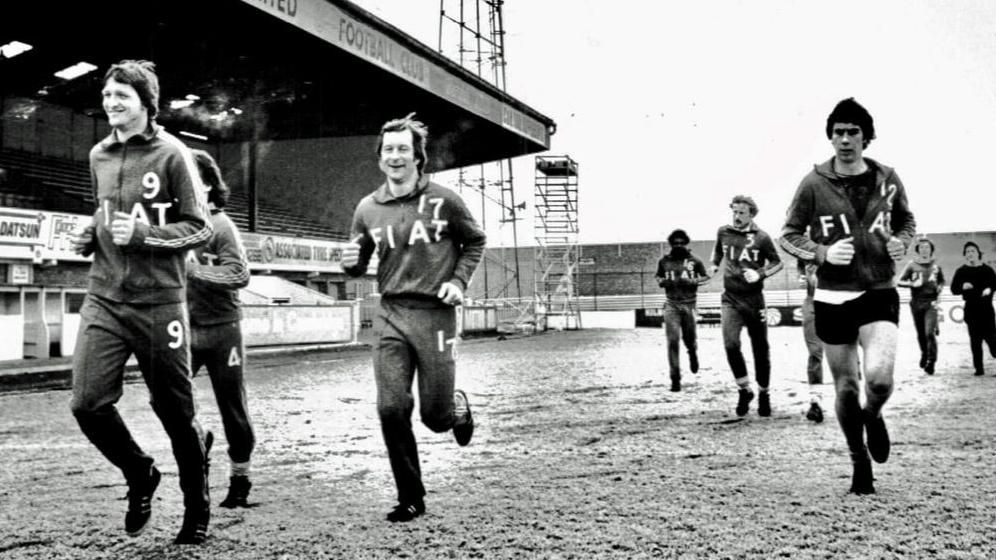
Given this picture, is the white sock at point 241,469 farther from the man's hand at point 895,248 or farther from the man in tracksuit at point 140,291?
the man's hand at point 895,248

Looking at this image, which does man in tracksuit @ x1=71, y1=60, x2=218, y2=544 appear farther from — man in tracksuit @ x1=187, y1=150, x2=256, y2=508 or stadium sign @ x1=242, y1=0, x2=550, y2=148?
stadium sign @ x1=242, y1=0, x2=550, y2=148

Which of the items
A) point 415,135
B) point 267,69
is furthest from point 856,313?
point 267,69

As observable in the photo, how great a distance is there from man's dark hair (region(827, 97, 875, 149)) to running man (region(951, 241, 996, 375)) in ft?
26.8

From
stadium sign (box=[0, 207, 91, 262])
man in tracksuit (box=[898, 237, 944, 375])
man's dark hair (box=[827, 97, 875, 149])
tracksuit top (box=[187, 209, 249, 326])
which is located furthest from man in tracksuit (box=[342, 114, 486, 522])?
stadium sign (box=[0, 207, 91, 262])

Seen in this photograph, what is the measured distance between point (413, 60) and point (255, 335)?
8361 mm

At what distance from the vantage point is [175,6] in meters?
18.1

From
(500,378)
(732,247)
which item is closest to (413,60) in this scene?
(500,378)

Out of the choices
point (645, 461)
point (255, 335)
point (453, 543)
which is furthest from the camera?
point (255, 335)

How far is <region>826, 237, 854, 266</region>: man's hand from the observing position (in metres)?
4.50

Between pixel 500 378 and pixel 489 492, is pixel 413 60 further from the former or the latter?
pixel 489 492

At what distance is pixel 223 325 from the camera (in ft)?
15.3

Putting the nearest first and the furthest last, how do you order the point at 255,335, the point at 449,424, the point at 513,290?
the point at 449,424
the point at 255,335
the point at 513,290

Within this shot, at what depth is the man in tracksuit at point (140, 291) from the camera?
362 centimetres

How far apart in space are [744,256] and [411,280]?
188 inches
